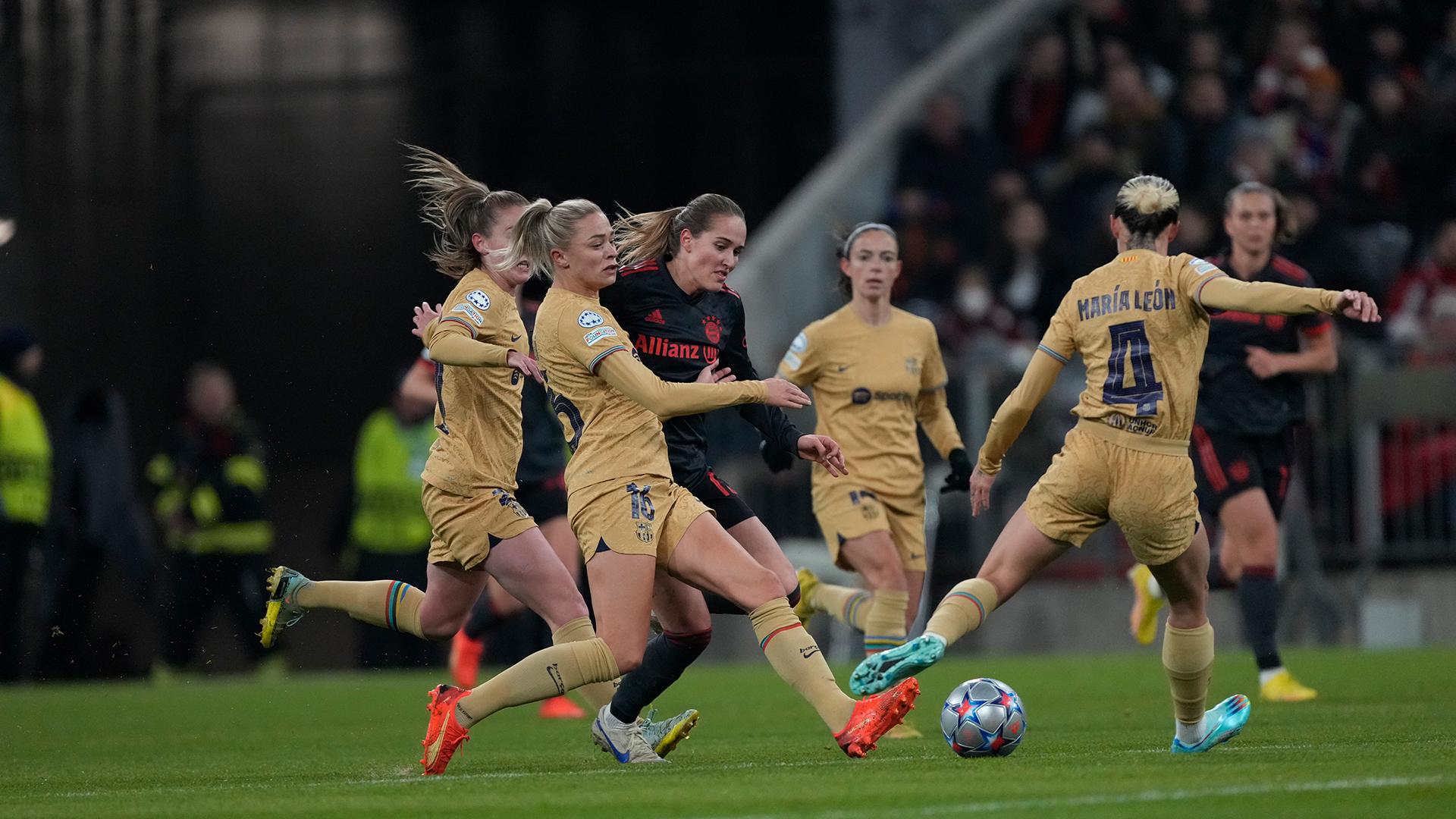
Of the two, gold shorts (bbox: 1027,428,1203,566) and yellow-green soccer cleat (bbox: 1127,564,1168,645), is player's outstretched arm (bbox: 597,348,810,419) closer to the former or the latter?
gold shorts (bbox: 1027,428,1203,566)

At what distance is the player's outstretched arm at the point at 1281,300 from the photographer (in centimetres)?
571

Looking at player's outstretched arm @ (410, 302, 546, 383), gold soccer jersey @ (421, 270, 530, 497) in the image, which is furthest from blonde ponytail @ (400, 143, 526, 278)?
player's outstretched arm @ (410, 302, 546, 383)

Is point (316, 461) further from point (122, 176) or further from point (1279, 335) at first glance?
point (1279, 335)

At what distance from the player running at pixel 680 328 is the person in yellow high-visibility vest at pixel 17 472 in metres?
7.55

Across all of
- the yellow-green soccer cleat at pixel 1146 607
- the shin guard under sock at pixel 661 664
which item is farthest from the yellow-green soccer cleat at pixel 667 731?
the yellow-green soccer cleat at pixel 1146 607

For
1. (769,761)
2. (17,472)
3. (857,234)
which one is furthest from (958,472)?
(17,472)

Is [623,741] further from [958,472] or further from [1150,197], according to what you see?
[1150,197]

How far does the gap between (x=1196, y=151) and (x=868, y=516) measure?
815 cm

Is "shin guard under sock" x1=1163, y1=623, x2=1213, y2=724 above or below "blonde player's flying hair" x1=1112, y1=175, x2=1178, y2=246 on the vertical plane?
below

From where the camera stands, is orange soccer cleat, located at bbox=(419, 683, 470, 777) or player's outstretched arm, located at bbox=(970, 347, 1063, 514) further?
player's outstretched arm, located at bbox=(970, 347, 1063, 514)

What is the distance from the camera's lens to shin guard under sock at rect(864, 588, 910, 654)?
8.20m

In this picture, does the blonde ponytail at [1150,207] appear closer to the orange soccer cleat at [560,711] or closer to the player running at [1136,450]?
the player running at [1136,450]

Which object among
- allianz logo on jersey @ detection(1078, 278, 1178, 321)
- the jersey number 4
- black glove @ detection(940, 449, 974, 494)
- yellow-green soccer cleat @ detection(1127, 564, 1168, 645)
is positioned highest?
allianz logo on jersey @ detection(1078, 278, 1178, 321)

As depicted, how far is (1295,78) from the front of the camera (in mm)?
15758
